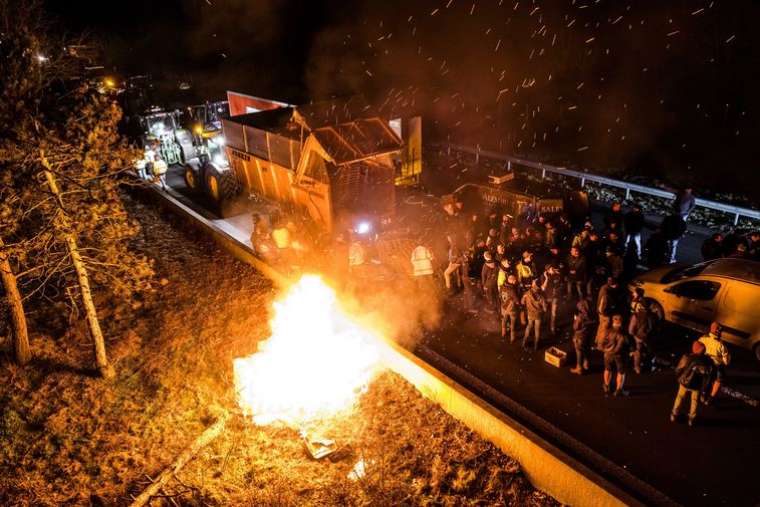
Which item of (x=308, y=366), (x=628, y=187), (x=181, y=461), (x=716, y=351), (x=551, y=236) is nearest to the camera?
(x=716, y=351)

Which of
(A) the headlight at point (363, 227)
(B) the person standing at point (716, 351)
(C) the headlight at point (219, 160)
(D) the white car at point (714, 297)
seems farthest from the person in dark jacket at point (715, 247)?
(C) the headlight at point (219, 160)

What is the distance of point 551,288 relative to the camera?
10.1 metres

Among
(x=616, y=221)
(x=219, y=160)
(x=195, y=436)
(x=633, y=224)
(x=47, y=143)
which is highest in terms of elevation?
(x=47, y=143)

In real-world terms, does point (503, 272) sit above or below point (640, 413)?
above

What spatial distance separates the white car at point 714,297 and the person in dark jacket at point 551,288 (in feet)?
4.80

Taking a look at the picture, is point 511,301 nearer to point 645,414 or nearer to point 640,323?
point 640,323

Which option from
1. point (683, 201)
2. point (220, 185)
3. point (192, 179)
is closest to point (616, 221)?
point (683, 201)

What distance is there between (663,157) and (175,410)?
28.7 m

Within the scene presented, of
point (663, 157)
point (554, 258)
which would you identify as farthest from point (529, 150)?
point (554, 258)

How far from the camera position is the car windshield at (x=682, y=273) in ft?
31.6

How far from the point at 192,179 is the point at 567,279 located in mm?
13842

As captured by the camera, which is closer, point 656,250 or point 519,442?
point 519,442

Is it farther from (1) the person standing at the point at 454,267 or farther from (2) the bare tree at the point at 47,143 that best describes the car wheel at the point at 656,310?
(2) the bare tree at the point at 47,143

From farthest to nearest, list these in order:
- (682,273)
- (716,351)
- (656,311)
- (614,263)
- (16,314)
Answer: (614,263), (682,273), (16,314), (656,311), (716,351)
